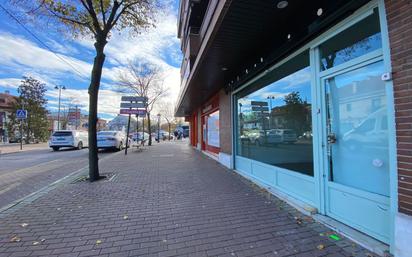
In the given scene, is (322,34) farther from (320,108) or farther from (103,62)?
(103,62)

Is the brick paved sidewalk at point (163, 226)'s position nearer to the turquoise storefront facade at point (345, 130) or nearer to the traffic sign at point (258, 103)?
the turquoise storefront facade at point (345, 130)

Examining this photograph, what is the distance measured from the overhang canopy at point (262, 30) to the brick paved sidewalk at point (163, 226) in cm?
292

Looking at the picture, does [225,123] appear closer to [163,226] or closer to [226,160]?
[226,160]

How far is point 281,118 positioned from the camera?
201 inches

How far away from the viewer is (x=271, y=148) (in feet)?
17.9

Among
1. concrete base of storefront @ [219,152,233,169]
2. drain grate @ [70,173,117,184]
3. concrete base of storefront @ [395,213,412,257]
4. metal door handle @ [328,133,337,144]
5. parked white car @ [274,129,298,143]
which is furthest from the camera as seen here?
concrete base of storefront @ [219,152,233,169]

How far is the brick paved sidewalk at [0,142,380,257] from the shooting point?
2.73 meters

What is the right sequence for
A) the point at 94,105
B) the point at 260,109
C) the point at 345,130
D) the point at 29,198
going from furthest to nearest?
the point at 94,105
the point at 260,109
the point at 29,198
the point at 345,130

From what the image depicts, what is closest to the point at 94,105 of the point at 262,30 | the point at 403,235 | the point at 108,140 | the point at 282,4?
the point at 262,30

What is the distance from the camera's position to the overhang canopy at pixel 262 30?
3318mm

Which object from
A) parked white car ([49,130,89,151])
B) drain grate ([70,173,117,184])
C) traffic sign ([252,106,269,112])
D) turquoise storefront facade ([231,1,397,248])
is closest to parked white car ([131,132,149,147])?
parked white car ([49,130,89,151])

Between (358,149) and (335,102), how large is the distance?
2.47 feet

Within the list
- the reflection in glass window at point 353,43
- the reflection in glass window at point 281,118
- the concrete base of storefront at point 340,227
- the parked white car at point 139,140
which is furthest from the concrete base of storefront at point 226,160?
the parked white car at point 139,140

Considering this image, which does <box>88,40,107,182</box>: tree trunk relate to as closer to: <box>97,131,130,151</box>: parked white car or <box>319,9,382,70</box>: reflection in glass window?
<box>319,9,382,70</box>: reflection in glass window
